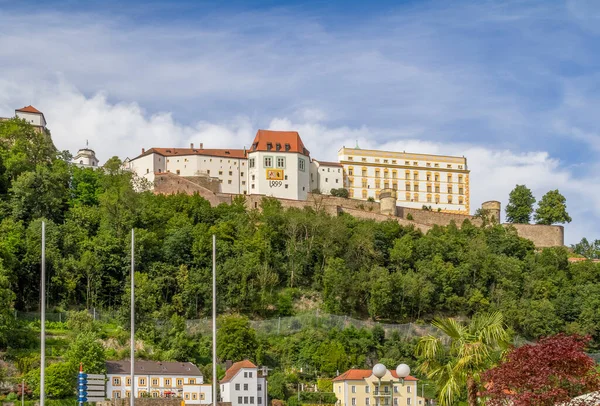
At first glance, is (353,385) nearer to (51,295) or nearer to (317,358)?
(317,358)

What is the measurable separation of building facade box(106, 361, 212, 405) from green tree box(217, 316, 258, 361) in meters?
4.14

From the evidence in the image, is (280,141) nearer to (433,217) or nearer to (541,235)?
(433,217)

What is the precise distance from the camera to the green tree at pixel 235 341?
6581 centimetres

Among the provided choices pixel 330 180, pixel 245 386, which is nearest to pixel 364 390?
pixel 245 386

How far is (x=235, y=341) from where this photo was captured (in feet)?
217

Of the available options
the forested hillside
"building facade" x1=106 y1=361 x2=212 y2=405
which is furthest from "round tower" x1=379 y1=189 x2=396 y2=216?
"building facade" x1=106 y1=361 x2=212 y2=405

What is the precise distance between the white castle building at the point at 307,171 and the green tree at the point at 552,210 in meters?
10.6

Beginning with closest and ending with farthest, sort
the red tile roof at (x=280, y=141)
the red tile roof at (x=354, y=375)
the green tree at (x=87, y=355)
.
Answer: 1. the green tree at (x=87, y=355)
2. the red tile roof at (x=354, y=375)
3. the red tile roof at (x=280, y=141)

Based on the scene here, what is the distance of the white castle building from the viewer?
105000 mm

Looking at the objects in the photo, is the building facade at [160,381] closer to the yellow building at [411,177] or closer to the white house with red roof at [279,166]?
the white house with red roof at [279,166]

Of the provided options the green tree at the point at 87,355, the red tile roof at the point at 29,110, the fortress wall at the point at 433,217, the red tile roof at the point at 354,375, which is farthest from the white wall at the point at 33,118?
the red tile roof at the point at 354,375

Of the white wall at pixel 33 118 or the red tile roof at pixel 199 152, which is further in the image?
the white wall at pixel 33 118

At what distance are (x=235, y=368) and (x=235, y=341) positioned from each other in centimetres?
369

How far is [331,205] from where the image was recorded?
322 feet
